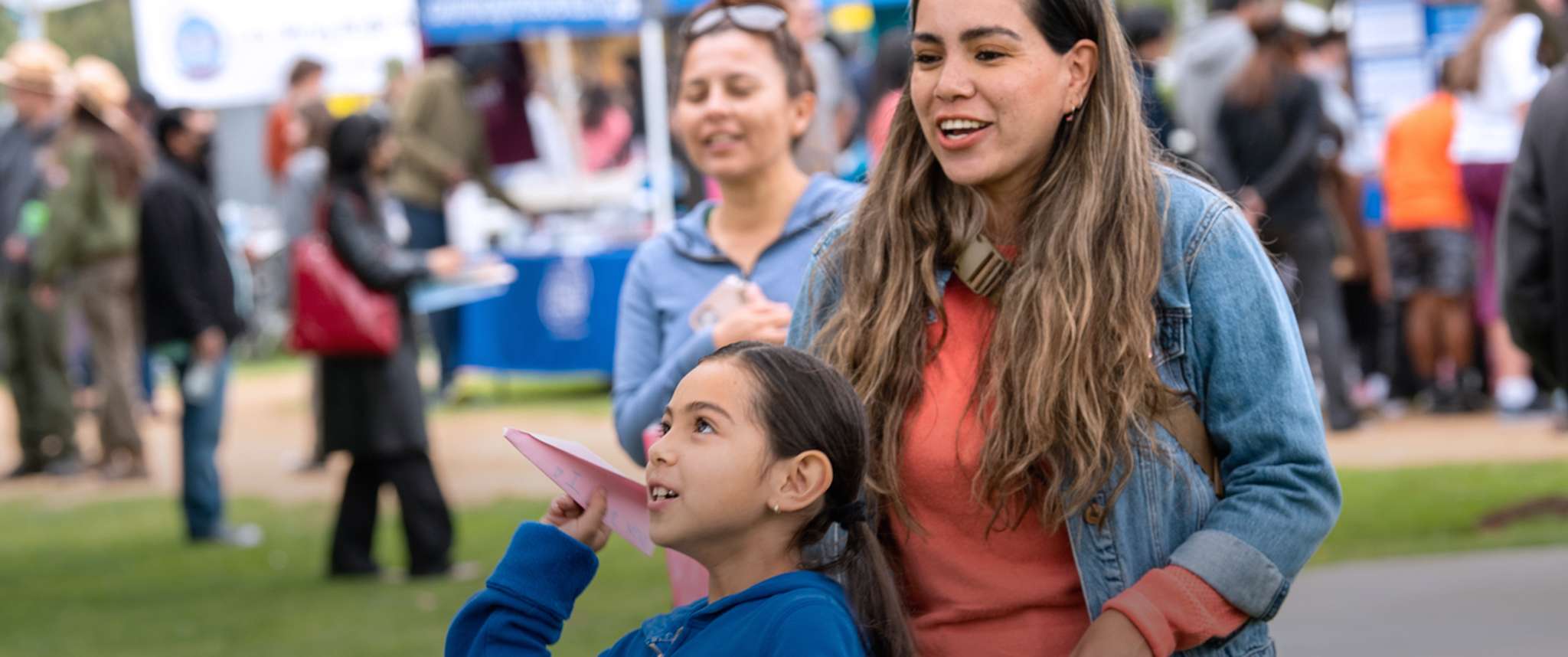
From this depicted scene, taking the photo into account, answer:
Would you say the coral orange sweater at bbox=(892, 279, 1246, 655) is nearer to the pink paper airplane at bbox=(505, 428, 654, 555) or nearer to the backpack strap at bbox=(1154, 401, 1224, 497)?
the backpack strap at bbox=(1154, 401, 1224, 497)

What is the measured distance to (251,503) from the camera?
423 inches

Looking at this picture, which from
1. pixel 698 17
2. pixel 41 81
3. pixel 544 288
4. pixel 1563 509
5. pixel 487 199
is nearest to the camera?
pixel 698 17

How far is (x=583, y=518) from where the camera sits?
2717 millimetres

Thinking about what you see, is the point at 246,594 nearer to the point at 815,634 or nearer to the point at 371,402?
the point at 371,402

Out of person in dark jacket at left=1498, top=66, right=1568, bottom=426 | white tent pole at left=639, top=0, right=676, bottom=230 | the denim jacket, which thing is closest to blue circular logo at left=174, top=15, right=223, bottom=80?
white tent pole at left=639, top=0, right=676, bottom=230

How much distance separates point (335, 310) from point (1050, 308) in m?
5.76

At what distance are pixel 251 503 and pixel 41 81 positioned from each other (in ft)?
12.2

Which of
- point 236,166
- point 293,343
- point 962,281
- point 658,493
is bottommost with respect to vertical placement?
point 236,166

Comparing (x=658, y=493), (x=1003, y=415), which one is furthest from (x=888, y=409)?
(x=658, y=493)

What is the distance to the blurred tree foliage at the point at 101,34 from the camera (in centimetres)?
3934

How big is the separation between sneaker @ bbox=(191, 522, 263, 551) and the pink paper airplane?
689 cm

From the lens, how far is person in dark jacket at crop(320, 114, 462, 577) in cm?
790


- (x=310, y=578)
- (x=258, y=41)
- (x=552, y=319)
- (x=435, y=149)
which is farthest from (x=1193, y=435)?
(x=435, y=149)

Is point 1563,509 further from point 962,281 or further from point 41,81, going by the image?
point 41,81
